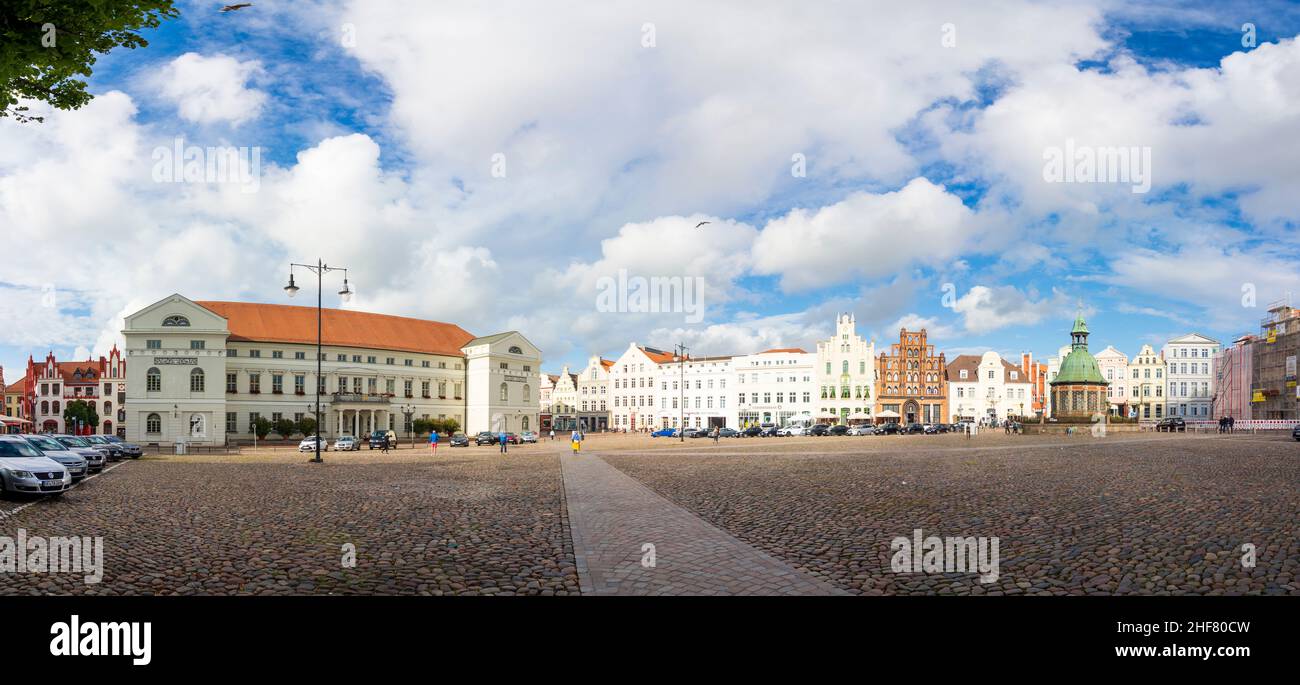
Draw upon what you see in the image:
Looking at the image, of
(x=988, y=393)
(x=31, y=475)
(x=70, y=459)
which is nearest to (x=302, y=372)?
(x=70, y=459)

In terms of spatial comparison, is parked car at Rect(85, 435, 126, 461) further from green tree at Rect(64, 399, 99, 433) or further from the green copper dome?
green tree at Rect(64, 399, 99, 433)

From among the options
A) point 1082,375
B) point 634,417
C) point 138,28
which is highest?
point 138,28

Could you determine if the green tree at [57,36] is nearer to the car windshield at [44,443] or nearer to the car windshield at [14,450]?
the car windshield at [14,450]

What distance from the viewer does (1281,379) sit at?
77.2 m

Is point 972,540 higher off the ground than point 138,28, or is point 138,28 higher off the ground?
point 138,28

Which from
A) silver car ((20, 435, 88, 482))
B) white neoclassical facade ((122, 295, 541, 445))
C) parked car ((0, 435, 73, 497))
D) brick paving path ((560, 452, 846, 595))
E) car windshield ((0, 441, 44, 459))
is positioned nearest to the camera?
brick paving path ((560, 452, 846, 595))

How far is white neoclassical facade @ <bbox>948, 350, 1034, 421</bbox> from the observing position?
102562 mm

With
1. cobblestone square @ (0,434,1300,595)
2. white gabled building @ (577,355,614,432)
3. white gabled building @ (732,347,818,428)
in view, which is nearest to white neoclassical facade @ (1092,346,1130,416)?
white gabled building @ (732,347,818,428)

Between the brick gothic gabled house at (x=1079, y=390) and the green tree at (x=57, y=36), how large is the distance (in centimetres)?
7212

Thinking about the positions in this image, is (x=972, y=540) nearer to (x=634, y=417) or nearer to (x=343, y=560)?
(x=343, y=560)

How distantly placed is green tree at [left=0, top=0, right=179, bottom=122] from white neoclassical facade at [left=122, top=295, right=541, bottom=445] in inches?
2204
